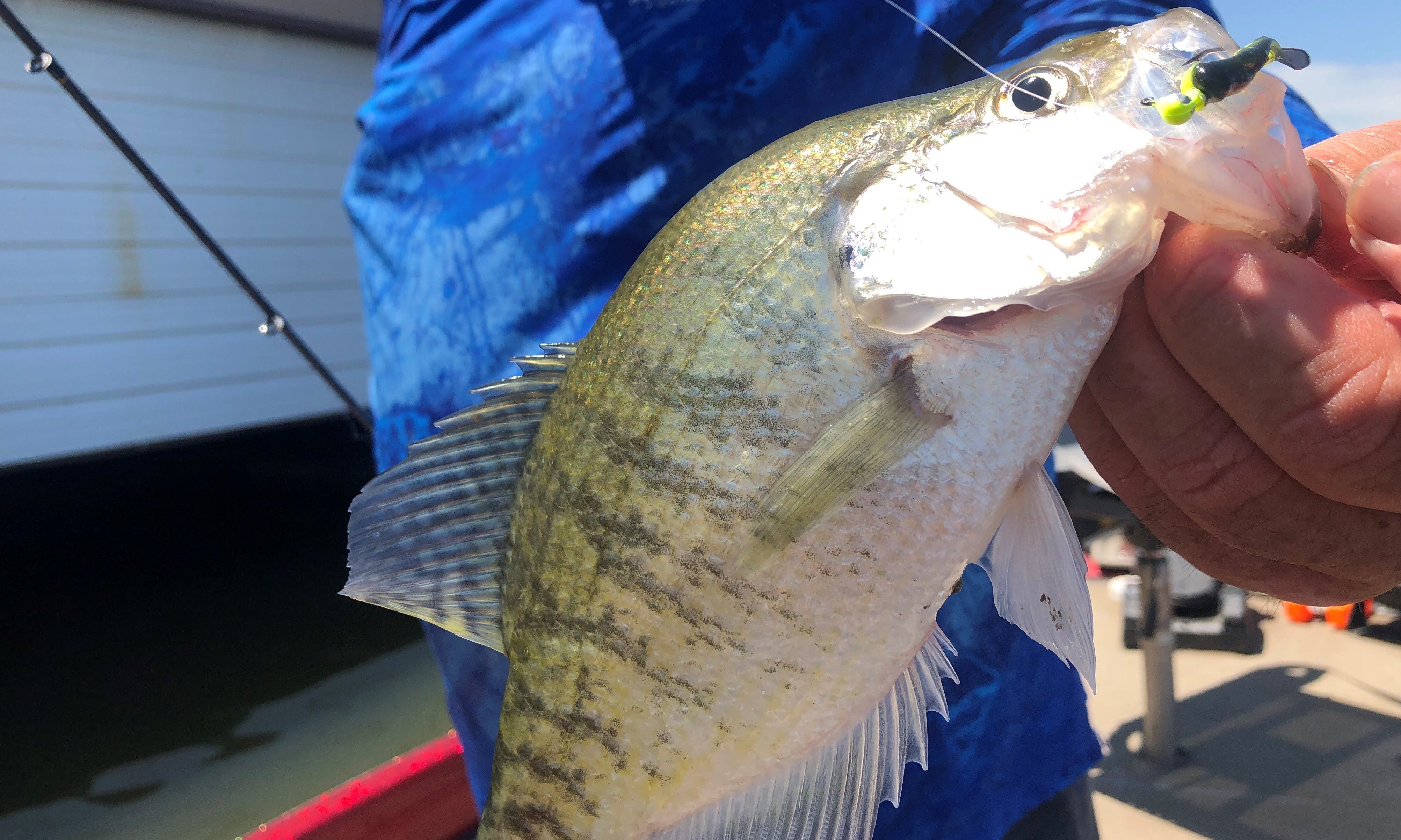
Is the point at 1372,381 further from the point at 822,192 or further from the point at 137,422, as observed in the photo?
the point at 137,422

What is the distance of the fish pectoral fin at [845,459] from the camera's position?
805 mm

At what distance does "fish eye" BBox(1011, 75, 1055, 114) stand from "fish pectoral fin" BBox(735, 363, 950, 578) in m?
0.27

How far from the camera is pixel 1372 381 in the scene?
0.75m

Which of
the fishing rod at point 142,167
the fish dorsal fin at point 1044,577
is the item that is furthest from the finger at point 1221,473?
the fishing rod at point 142,167

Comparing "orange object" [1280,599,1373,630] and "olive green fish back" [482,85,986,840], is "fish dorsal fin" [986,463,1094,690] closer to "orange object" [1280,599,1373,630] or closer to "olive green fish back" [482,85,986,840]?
"olive green fish back" [482,85,986,840]

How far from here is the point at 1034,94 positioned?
803 mm

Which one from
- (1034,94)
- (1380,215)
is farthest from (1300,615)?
(1034,94)

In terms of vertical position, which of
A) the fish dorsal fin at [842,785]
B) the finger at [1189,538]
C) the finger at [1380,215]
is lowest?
the fish dorsal fin at [842,785]

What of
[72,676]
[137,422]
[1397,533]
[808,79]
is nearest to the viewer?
[1397,533]

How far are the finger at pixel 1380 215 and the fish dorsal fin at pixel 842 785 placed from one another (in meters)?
0.53

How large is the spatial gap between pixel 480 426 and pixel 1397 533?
39.6 inches

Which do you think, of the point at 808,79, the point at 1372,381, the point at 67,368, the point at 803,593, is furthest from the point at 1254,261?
the point at 67,368

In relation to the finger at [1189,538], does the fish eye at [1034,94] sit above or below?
above

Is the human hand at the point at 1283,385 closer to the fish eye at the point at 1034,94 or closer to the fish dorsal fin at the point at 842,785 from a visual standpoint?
the fish eye at the point at 1034,94
